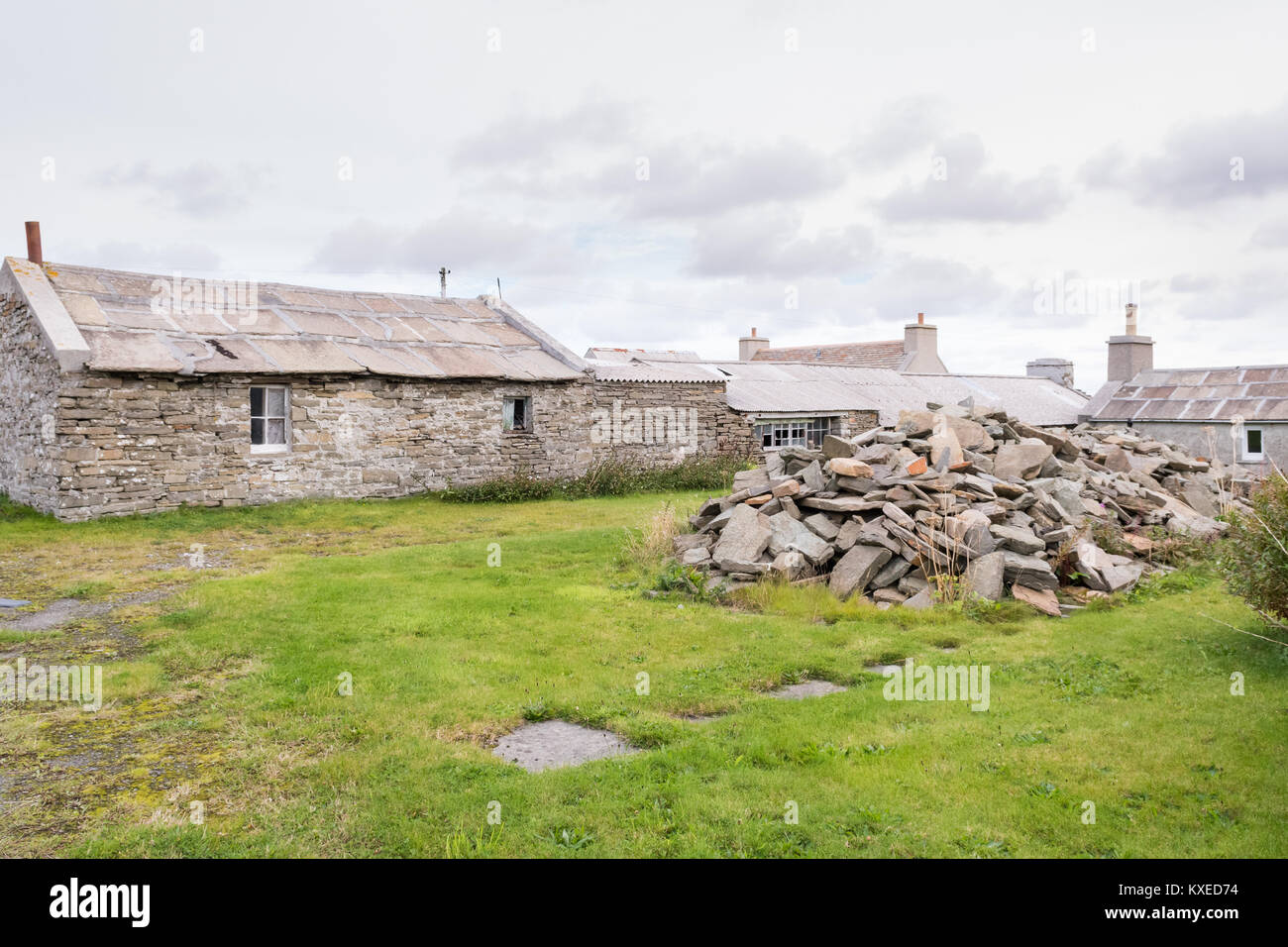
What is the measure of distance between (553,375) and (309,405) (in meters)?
5.90

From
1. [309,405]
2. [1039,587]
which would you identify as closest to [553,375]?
[309,405]

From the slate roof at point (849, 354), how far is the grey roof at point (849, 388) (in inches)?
157

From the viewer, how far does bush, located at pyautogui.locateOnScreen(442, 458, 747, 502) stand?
19828mm

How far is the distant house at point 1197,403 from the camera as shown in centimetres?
2088

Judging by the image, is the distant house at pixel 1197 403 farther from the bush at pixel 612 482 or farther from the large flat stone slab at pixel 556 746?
the large flat stone slab at pixel 556 746

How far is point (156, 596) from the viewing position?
1038cm

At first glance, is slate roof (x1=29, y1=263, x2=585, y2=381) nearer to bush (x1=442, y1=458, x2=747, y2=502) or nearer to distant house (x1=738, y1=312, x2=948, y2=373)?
bush (x1=442, y1=458, x2=747, y2=502)

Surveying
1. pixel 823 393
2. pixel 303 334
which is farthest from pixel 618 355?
pixel 303 334

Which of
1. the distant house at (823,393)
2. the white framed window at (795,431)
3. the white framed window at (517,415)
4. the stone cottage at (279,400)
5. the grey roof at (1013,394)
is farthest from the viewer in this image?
the grey roof at (1013,394)

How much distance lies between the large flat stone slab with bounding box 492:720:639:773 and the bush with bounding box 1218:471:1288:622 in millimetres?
5627

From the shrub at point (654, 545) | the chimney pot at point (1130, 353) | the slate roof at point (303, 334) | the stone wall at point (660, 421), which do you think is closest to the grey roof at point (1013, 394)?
the chimney pot at point (1130, 353)

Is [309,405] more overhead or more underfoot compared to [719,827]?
more overhead

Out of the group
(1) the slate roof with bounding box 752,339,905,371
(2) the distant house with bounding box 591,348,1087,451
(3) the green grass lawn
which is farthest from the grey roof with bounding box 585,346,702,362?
(3) the green grass lawn
